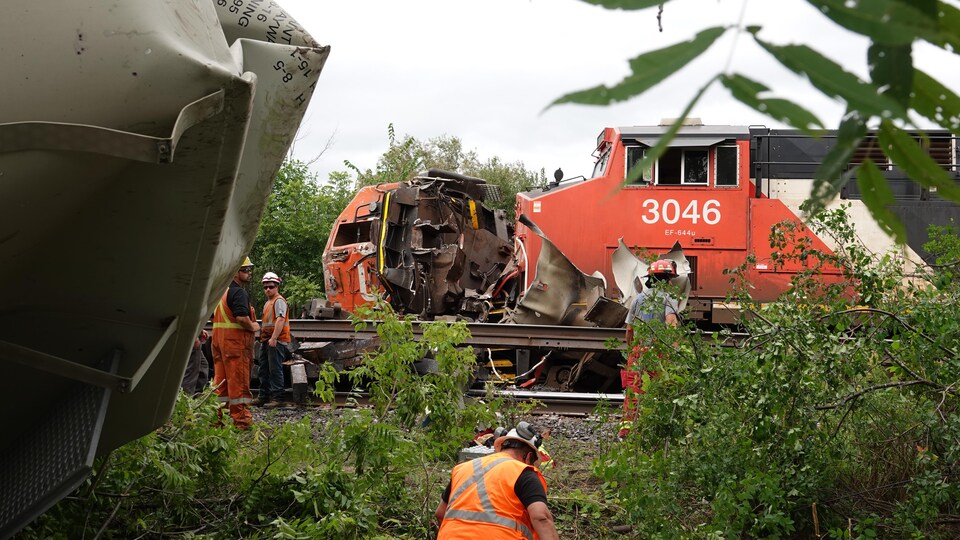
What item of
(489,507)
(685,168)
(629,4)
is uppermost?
(685,168)

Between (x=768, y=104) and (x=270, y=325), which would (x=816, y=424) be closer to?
(x=768, y=104)

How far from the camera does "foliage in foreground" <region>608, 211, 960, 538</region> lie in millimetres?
4770

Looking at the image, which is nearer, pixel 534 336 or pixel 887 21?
pixel 887 21

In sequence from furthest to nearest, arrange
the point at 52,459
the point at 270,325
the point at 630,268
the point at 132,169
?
the point at 630,268 < the point at 270,325 < the point at 52,459 < the point at 132,169

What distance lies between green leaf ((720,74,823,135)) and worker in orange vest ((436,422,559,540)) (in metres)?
3.54

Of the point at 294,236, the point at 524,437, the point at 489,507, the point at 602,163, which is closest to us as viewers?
the point at 489,507

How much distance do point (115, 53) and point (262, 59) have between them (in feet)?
3.16

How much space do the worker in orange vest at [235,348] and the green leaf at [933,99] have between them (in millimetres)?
7939

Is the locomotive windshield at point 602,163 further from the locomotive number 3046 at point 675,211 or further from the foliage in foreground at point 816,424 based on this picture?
the foliage in foreground at point 816,424

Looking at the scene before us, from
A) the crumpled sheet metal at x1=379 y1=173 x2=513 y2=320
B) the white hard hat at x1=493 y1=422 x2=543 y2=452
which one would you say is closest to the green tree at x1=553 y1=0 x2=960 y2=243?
the white hard hat at x1=493 y1=422 x2=543 y2=452

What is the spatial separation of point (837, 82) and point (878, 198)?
18cm

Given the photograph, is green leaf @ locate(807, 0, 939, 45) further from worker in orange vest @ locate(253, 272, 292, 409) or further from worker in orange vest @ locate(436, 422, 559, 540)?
worker in orange vest @ locate(253, 272, 292, 409)

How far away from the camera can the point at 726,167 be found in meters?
11.6

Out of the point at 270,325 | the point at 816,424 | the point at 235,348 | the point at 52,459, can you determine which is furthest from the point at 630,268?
the point at 52,459
